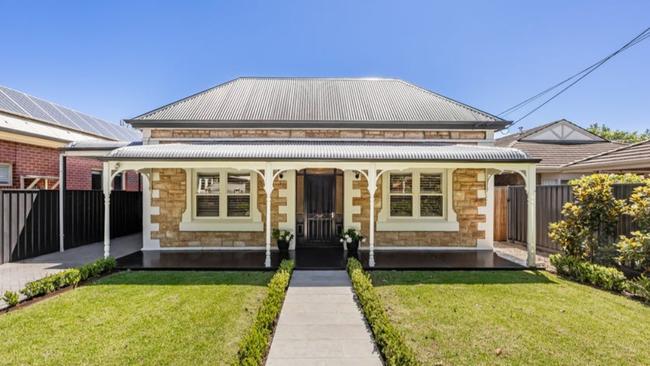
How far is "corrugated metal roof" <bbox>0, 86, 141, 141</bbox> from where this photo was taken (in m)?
11.5

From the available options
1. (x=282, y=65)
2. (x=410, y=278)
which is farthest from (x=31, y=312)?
(x=282, y=65)

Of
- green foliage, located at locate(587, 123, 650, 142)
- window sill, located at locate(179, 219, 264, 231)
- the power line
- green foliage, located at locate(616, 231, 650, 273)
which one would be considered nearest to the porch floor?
window sill, located at locate(179, 219, 264, 231)

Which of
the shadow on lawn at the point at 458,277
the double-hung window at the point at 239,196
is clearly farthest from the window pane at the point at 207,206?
the shadow on lawn at the point at 458,277

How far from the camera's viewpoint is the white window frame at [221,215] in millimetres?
9523

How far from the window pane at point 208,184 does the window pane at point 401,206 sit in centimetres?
555

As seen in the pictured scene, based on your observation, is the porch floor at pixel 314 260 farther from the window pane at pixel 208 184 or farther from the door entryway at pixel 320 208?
the window pane at pixel 208 184

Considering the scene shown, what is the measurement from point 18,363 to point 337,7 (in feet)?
43.6

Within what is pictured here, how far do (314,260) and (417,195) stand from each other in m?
3.93

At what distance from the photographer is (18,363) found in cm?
358

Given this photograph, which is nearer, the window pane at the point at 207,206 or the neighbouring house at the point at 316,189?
the neighbouring house at the point at 316,189

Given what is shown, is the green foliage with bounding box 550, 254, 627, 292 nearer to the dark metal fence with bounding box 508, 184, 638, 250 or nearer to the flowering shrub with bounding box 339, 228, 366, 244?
the dark metal fence with bounding box 508, 184, 638, 250

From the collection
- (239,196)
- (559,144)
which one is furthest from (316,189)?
(559,144)

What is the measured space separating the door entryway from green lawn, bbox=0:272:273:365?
356 centimetres

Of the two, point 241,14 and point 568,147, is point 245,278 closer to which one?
point 241,14
